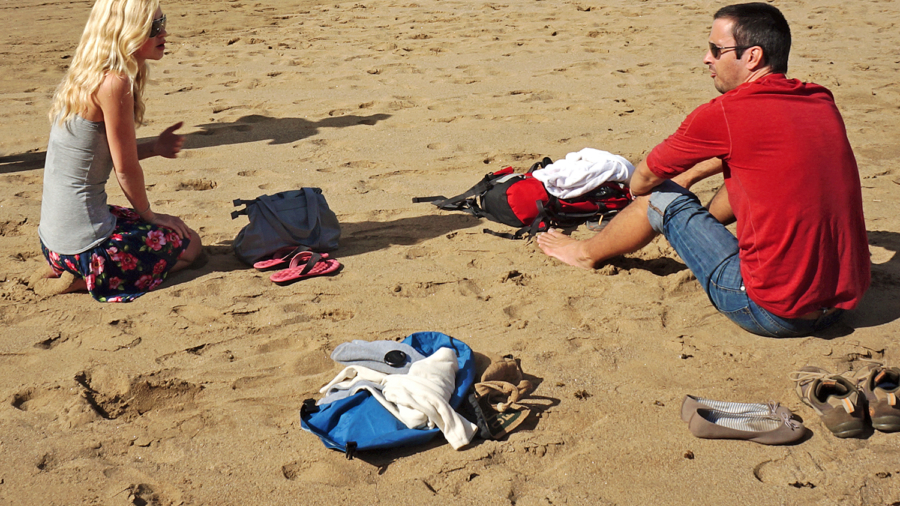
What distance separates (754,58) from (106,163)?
2893mm

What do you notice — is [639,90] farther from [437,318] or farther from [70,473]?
[70,473]

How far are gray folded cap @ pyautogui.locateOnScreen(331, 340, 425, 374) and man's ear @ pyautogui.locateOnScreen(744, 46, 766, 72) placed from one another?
5.67 feet

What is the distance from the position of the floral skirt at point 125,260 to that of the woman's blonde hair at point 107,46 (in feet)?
1.94

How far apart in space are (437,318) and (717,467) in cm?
138

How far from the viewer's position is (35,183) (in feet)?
16.6

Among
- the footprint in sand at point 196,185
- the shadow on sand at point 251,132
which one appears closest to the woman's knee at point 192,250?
the footprint in sand at point 196,185

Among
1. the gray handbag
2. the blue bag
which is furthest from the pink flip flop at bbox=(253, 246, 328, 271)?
the blue bag

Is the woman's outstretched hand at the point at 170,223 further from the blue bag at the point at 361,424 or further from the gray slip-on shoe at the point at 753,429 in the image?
the gray slip-on shoe at the point at 753,429

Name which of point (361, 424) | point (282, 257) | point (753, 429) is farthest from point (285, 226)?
point (753, 429)

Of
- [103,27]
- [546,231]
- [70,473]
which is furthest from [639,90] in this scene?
[70,473]

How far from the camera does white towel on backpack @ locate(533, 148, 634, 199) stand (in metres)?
4.20

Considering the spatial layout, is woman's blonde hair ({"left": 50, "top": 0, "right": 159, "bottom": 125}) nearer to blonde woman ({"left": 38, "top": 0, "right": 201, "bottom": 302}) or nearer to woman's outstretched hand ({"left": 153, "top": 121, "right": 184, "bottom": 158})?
blonde woman ({"left": 38, "top": 0, "right": 201, "bottom": 302})

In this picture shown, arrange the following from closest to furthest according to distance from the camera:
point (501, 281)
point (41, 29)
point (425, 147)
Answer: point (501, 281)
point (425, 147)
point (41, 29)

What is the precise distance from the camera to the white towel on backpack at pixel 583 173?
13.8ft
